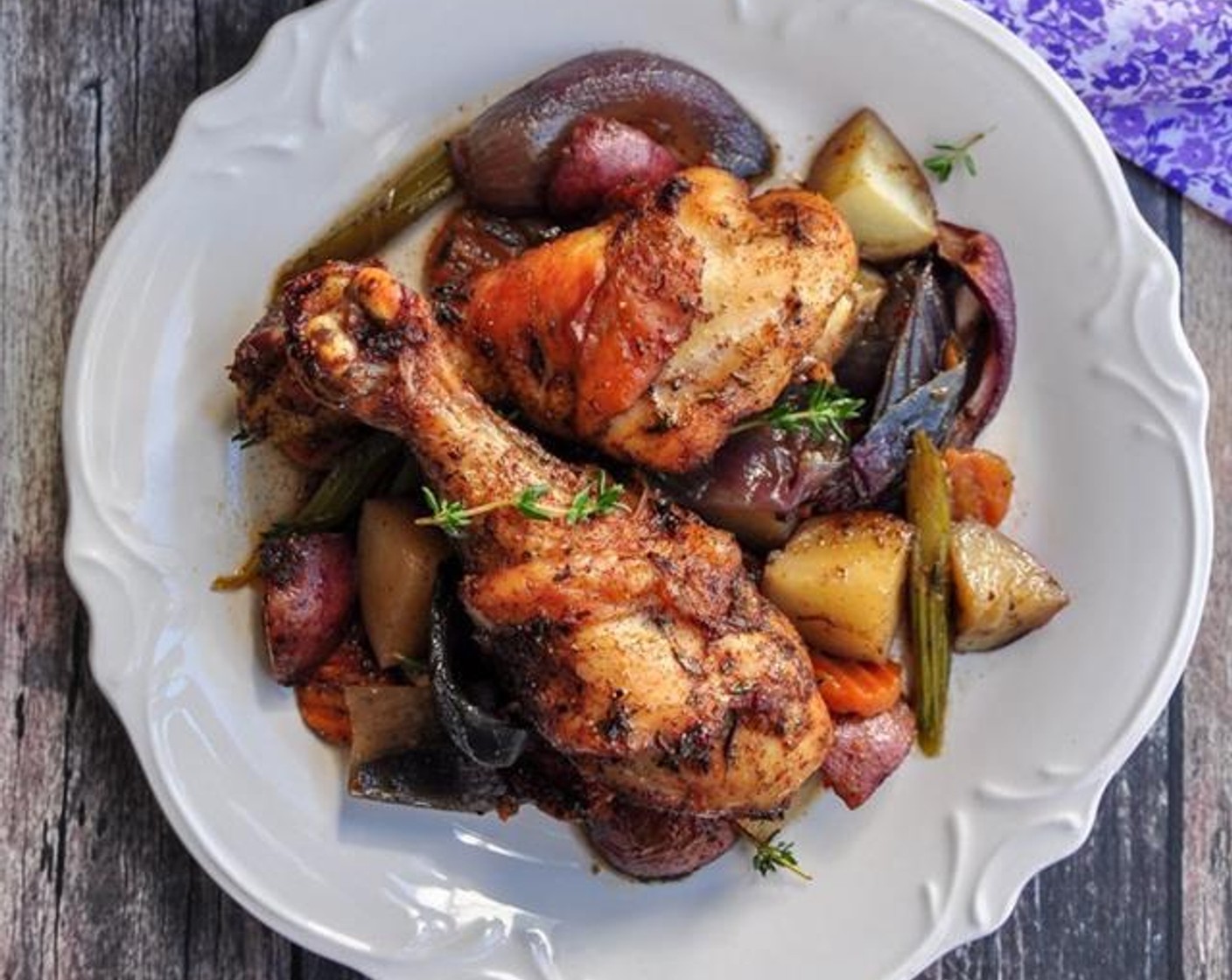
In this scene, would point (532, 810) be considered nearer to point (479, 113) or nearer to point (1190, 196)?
point (479, 113)

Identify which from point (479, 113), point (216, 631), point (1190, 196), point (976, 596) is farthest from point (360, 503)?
point (1190, 196)

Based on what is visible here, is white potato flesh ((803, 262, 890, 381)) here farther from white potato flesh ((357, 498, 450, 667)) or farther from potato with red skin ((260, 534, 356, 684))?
potato with red skin ((260, 534, 356, 684))

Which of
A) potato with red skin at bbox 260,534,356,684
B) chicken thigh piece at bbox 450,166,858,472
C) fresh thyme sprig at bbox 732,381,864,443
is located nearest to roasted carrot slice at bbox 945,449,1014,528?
fresh thyme sprig at bbox 732,381,864,443

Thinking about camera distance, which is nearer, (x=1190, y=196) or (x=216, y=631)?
(x=216, y=631)

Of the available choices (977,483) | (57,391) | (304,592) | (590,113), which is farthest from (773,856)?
(57,391)

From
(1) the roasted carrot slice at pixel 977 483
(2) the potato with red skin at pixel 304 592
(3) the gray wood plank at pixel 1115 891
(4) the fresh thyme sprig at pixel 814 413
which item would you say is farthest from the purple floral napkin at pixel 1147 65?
(2) the potato with red skin at pixel 304 592

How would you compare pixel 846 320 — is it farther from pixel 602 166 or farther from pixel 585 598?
pixel 585 598
